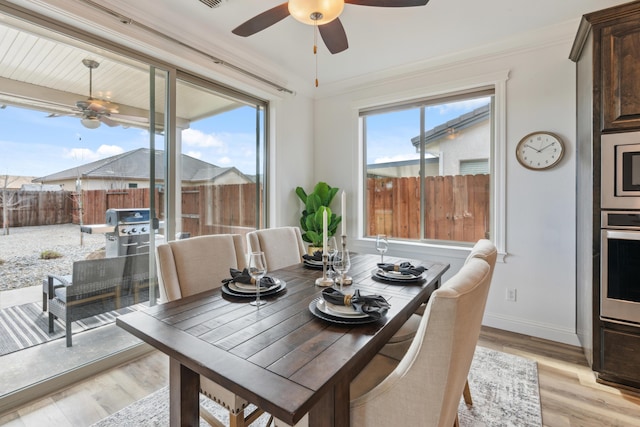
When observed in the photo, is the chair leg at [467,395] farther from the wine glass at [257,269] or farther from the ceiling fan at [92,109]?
the ceiling fan at [92,109]

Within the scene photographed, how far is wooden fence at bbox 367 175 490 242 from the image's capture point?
10.4 feet

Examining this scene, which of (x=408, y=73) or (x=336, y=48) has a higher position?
(x=408, y=73)

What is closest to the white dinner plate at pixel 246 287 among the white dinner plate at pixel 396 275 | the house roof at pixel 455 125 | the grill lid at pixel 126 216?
the white dinner plate at pixel 396 275

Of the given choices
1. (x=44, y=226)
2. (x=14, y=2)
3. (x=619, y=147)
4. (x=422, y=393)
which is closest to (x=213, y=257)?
(x=44, y=226)

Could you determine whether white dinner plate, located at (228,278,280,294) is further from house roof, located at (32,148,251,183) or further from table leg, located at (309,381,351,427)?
house roof, located at (32,148,251,183)

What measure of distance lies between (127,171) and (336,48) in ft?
6.23

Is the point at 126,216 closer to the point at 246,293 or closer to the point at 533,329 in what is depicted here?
the point at 246,293

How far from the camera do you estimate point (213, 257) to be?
1.91 metres

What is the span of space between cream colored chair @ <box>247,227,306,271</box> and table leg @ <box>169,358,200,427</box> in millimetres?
1106

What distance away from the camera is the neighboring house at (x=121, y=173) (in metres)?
2.18

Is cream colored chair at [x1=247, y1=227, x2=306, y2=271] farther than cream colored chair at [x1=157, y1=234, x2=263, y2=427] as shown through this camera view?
Yes

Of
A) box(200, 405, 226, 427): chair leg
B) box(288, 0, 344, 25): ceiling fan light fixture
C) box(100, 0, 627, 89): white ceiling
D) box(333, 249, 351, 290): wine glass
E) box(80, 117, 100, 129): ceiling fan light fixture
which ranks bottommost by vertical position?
box(200, 405, 226, 427): chair leg

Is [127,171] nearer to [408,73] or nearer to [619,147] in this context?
[408,73]

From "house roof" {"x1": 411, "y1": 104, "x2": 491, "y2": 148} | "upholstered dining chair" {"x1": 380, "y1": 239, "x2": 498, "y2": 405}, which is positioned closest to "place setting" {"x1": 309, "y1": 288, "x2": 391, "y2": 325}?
"upholstered dining chair" {"x1": 380, "y1": 239, "x2": 498, "y2": 405}
